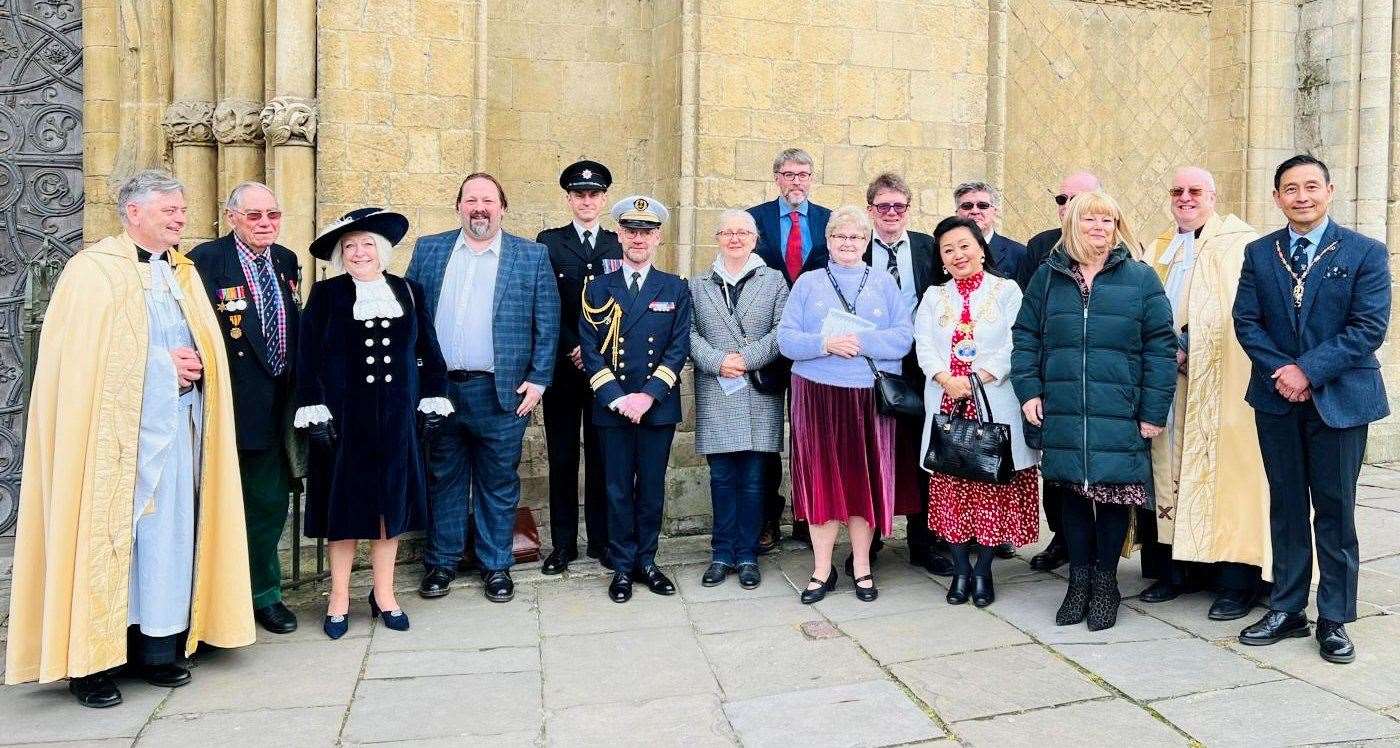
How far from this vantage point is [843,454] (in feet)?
16.5

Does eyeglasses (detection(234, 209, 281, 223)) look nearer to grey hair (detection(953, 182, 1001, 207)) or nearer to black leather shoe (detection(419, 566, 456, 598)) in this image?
black leather shoe (detection(419, 566, 456, 598))

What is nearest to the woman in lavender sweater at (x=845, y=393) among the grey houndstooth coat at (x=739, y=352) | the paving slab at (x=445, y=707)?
the grey houndstooth coat at (x=739, y=352)

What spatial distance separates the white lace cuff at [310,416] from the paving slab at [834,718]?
1930 mm

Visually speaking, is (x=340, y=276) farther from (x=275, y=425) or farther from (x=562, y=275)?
(x=562, y=275)

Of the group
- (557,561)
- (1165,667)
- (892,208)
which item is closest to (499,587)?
→ (557,561)

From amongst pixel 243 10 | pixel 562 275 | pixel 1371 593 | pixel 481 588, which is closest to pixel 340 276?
pixel 562 275

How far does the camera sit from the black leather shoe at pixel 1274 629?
4316 mm

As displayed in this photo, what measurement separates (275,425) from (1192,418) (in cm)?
377

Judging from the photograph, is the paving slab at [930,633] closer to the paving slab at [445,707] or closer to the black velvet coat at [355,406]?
the paving slab at [445,707]

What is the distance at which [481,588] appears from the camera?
17.4ft

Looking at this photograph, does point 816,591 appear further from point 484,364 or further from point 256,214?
point 256,214

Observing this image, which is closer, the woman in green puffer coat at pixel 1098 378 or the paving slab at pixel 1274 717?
the paving slab at pixel 1274 717

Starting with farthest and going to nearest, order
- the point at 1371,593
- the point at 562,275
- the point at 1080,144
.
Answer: the point at 1080,144, the point at 562,275, the point at 1371,593

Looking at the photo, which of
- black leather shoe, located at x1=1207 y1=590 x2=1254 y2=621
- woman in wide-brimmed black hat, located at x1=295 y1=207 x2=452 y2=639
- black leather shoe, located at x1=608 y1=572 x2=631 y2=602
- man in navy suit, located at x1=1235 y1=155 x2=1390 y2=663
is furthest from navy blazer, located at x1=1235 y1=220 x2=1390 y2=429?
woman in wide-brimmed black hat, located at x1=295 y1=207 x2=452 y2=639
